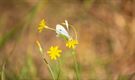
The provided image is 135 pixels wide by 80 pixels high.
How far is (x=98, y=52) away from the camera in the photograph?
427 centimetres

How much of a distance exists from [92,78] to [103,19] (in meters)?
1.80

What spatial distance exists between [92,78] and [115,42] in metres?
1.43

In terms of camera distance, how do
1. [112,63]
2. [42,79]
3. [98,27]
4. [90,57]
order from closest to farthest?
[42,79] → [112,63] → [90,57] → [98,27]

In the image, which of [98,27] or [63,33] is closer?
[63,33]

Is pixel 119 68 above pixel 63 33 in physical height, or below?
below

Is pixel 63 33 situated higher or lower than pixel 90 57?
higher

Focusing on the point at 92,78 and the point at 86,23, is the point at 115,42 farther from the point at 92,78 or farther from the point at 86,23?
the point at 92,78

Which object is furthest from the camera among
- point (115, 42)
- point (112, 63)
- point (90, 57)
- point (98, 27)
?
point (98, 27)

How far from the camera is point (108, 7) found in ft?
15.2

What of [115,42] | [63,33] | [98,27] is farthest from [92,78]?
[98,27]

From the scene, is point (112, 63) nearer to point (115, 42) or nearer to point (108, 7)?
point (115, 42)

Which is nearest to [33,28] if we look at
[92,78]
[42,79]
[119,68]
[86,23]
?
[86,23]

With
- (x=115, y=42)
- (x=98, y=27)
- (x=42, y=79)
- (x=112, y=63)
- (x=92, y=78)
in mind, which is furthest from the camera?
(x=98, y=27)

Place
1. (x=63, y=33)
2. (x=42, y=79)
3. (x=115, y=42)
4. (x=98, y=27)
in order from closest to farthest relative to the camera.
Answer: (x=63, y=33)
(x=42, y=79)
(x=115, y=42)
(x=98, y=27)
